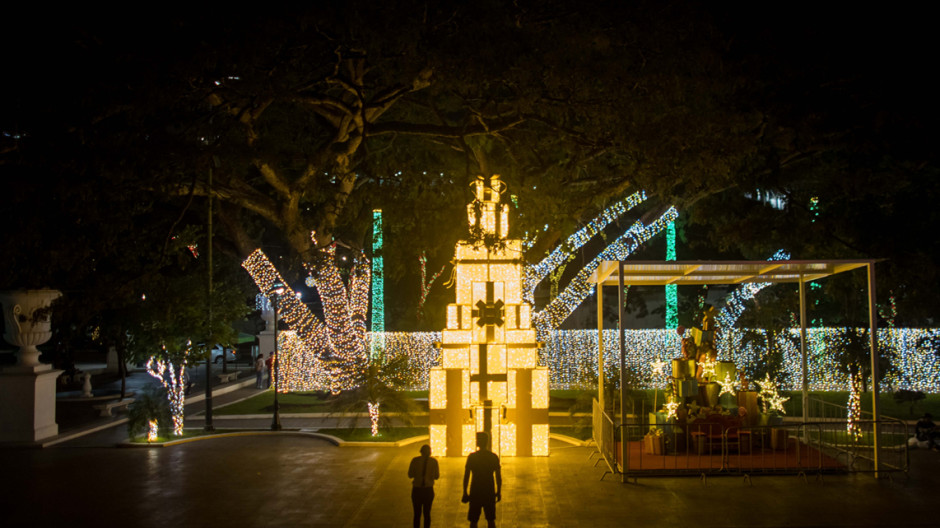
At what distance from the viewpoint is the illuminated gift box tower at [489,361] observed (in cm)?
1442

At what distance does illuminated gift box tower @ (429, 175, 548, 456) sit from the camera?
14.4 m

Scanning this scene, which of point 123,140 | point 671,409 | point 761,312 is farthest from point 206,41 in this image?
point 761,312

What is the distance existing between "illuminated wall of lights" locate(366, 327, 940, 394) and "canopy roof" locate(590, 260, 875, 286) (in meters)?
11.8

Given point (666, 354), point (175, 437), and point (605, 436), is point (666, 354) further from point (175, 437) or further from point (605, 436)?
point (175, 437)

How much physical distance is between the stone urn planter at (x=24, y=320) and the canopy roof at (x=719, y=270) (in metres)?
13.2

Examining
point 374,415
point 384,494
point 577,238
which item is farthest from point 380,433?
point 577,238

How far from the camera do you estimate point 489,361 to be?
14.7 metres

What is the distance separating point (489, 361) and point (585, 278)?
9.41m

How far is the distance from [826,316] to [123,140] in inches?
1160

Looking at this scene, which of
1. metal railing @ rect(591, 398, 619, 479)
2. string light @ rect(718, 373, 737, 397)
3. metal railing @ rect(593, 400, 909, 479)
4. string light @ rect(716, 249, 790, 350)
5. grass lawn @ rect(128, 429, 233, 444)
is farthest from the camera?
string light @ rect(716, 249, 790, 350)

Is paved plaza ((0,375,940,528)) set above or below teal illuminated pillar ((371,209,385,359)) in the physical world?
below

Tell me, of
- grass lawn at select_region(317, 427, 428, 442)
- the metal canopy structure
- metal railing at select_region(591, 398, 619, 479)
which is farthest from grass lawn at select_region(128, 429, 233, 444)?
the metal canopy structure

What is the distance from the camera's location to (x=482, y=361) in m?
14.7

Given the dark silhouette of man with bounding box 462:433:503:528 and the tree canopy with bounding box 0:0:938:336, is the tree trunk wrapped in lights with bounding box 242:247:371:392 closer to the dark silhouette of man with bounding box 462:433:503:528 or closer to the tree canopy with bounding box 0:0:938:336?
the tree canopy with bounding box 0:0:938:336
